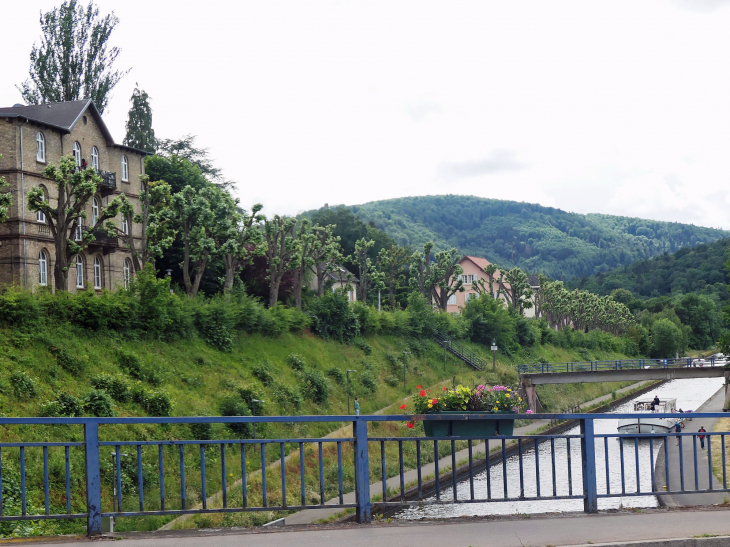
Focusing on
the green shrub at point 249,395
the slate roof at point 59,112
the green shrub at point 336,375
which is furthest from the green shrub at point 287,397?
the slate roof at point 59,112

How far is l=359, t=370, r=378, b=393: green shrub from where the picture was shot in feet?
150

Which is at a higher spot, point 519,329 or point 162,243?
point 162,243

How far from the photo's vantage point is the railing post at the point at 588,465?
780 cm

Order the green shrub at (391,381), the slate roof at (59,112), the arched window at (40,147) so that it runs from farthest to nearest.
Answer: the green shrub at (391,381) < the slate roof at (59,112) < the arched window at (40,147)

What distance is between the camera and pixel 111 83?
5394cm

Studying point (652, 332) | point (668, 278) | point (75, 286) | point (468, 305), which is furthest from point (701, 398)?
point (668, 278)

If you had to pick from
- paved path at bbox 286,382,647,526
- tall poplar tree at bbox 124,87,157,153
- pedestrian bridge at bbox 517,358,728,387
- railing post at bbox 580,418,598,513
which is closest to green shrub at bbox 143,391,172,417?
paved path at bbox 286,382,647,526

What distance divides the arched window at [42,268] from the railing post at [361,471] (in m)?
34.6

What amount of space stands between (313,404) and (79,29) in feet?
108

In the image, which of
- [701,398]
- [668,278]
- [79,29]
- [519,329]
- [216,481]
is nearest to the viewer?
[216,481]

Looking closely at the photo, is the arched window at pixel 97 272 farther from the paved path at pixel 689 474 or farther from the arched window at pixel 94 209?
the paved path at pixel 689 474

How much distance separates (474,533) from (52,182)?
3773 cm

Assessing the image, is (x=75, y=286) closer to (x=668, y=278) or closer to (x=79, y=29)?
(x=79, y=29)

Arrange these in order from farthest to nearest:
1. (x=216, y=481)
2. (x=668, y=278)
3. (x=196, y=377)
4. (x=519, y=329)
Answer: (x=668, y=278), (x=519, y=329), (x=196, y=377), (x=216, y=481)
